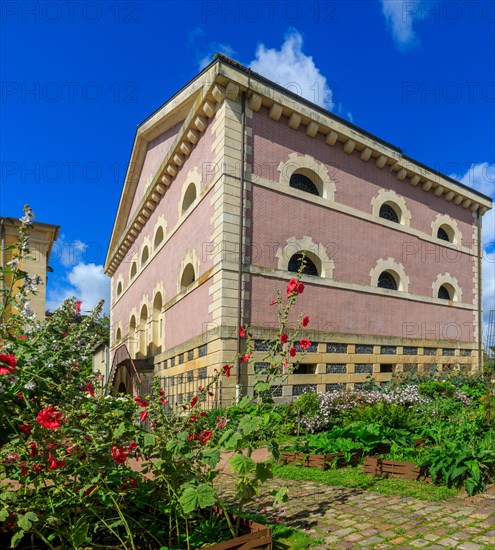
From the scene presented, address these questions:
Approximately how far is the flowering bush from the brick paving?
63 centimetres

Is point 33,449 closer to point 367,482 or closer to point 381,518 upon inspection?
point 381,518

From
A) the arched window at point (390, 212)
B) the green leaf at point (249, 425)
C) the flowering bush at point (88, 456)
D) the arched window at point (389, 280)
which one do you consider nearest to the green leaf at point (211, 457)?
the flowering bush at point (88, 456)

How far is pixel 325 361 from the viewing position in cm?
1366

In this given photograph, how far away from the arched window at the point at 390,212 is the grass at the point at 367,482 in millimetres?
12015

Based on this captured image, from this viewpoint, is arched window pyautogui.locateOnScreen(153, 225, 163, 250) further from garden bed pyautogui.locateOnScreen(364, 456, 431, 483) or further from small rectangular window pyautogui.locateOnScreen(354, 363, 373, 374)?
garden bed pyautogui.locateOnScreen(364, 456, 431, 483)

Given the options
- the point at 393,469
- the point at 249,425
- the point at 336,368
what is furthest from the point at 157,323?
the point at 249,425

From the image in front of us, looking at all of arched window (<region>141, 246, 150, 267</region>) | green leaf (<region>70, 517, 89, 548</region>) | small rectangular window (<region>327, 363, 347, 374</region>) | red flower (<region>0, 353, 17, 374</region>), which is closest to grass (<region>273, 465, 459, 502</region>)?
green leaf (<region>70, 517, 89, 548</region>)

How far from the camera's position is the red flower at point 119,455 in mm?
3406

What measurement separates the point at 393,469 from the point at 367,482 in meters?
0.47

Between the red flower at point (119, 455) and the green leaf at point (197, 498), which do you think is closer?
the green leaf at point (197, 498)

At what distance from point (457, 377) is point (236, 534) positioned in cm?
1440

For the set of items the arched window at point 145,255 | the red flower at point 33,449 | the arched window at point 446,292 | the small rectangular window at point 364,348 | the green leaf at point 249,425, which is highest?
the arched window at point 145,255

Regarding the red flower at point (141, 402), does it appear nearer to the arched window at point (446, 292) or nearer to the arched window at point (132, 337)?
the arched window at point (446, 292)

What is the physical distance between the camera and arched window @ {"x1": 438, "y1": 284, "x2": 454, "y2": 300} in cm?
1889
